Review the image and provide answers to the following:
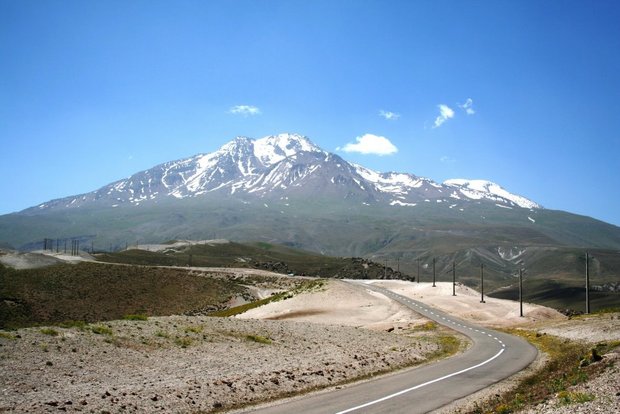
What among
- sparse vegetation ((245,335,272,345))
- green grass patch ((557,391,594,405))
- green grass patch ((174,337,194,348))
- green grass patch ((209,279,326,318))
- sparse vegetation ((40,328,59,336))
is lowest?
green grass patch ((209,279,326,318))

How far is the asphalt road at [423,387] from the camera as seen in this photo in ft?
66.0

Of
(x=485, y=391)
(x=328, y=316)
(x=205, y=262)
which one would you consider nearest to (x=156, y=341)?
(x=485, y=391)

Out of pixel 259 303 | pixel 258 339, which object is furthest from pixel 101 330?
pixel 259 303

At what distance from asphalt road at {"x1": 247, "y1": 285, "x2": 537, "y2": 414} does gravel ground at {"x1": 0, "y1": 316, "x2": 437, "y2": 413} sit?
159 centimetres

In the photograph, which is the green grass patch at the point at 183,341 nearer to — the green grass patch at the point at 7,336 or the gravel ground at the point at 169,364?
the gravel ground at the point at 169,364

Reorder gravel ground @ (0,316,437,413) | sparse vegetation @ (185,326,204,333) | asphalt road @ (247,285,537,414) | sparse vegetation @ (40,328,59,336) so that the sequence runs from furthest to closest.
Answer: sparse vegetation @ (185,326,204,333) < sparse vegetation @ (40,328,59,336) < asphalt road @ (247,285,537,414) < gravel ground @ (0,316,437,413)

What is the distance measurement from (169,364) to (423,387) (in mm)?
11045

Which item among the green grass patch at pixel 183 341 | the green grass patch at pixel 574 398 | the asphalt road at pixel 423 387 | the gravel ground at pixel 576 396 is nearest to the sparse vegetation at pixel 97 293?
the green grass patch at pixel 183 341

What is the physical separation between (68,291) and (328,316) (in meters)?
40.7

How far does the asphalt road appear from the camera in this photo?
20.1 meters

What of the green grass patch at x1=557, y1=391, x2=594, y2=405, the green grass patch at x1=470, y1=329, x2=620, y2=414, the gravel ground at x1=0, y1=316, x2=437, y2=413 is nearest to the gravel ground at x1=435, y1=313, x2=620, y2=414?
the green grass patch at x1=557, y1=391, x2=594, y2=405

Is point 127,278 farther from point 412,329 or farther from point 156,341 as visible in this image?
point 156,341

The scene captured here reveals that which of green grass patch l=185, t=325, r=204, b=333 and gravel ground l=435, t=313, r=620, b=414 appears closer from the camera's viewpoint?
gravel ground l=435, t=313, r=620, b=414

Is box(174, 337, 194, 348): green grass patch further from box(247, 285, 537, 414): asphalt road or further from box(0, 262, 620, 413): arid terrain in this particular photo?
box(247, 285, 537, 414): asphalt road
